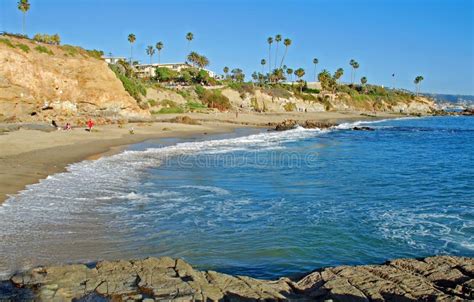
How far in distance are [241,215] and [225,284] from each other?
5.85 meters

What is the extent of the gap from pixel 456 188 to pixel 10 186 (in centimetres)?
1608

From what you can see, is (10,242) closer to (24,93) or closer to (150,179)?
(150,179)

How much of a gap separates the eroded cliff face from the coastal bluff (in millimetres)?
30153

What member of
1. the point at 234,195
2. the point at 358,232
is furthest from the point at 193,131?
the point at 358,232

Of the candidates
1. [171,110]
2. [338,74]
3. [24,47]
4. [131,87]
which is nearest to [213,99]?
[171,110]

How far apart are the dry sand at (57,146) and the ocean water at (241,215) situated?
3.13 feet

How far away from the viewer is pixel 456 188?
647 inches

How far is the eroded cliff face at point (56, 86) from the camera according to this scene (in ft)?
113

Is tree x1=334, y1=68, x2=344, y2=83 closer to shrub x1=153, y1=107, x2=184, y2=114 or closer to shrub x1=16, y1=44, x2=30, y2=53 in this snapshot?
shrub x1=153, y1=107, x2=184, y2=114

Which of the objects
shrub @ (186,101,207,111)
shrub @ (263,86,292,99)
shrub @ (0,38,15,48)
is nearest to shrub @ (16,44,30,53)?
shrub @ (0,38,15,48)

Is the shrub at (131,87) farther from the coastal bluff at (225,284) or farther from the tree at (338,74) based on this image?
the tree at (338,74)

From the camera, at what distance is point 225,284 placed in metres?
6.47

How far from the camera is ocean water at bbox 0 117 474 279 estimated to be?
9031 millimetres

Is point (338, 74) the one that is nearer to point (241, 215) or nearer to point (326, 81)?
point (326, 81)
